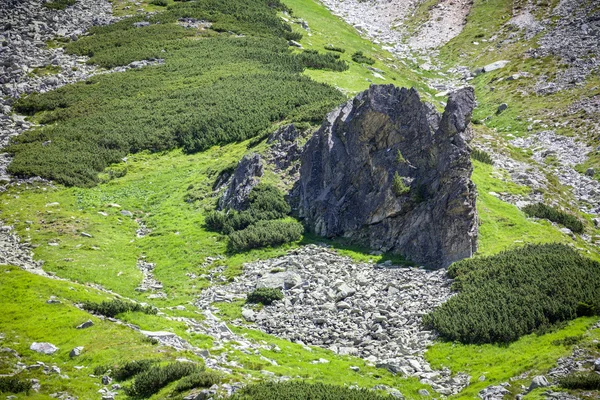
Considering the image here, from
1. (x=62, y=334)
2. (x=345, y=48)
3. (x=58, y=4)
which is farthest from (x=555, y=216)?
(x=58, y=4)

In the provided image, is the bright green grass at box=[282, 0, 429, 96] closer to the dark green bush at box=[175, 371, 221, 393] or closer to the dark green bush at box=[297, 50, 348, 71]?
the dark green bush at box=[297, 50, 348, 71]

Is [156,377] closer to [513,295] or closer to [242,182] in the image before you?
[513,295]

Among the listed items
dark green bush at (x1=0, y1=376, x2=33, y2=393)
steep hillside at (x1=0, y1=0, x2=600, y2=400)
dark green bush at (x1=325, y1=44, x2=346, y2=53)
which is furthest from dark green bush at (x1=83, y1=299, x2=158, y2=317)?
dark green bush at (x1=325, y1=44, x2=346, y2=53)

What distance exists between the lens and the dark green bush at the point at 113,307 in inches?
1099

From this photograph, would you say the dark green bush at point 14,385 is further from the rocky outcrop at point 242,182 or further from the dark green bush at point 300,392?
the rocky outcrop at point 242,182

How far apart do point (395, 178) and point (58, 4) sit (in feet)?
231

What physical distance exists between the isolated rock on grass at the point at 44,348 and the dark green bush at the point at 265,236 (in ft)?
50.5

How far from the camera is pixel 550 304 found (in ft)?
86.7

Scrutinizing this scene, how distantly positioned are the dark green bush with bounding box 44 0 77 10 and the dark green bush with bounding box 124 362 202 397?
7875 centimetres

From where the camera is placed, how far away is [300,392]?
20078 millimetres

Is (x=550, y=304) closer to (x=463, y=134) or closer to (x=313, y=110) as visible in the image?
(x=463, y=134)

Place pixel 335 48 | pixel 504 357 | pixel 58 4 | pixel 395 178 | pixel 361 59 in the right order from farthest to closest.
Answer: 1. pixel 58 4
2. pixel 335 48
3. pixel 361 59
4. pixel 395 178
5. pixel 504 357

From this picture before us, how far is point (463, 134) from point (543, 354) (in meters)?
16.0

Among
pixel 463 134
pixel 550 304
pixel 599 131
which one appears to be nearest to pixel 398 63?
pixel 599 131
